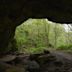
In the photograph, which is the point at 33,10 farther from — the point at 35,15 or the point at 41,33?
the point at 41,33

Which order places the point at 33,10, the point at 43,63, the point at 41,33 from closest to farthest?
the point at 33,10
the point at 43,63
the point at 41,33

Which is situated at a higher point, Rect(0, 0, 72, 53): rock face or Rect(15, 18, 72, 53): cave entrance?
Rect(0, 0, 72, 53): rock face

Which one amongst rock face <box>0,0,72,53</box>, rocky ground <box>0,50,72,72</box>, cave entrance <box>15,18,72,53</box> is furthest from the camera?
cave entrance <box>15,18,72,53</box>

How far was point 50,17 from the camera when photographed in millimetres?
10578

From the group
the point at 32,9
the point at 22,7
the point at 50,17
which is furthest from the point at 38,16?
the point at 22,7

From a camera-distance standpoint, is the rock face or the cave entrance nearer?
the rock face

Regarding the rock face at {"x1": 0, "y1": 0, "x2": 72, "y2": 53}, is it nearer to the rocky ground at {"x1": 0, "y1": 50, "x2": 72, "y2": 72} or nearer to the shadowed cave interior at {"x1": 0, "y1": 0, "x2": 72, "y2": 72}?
the shadowed cave interior at {"x1": 0, "y1": 0, "x2": 72, "y2": 72}

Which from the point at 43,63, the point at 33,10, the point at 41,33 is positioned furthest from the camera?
the point at 41,33

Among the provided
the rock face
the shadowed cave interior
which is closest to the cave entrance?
the shadowed cave interior

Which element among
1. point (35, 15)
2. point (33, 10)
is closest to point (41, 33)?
point (35, 15)

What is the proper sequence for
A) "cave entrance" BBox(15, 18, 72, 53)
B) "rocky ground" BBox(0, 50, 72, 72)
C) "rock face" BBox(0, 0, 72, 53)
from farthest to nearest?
"cave entrance" BBox(15, 18, 72, 53), "rocky ground" BBox(0, 50, 72, 72), "rock face" BBox(0, 0, 72, 53)

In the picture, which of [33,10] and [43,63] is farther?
[43,63]

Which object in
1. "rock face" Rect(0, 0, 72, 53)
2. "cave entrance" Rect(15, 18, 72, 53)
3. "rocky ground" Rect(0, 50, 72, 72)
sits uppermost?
"rock face" Rect(0, 0, 72, 53)

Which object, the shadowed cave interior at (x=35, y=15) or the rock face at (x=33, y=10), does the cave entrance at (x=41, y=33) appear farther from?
the rock face at (x=33, y=10)
